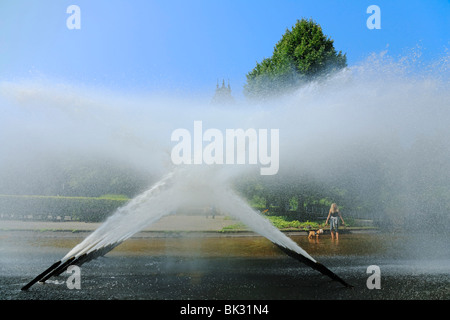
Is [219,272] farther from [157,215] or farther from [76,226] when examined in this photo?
[76,226]

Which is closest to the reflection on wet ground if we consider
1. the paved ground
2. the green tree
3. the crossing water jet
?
the crossing water jet

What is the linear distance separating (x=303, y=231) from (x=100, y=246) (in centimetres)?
1404

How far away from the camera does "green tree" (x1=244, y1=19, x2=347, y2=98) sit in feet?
79.9

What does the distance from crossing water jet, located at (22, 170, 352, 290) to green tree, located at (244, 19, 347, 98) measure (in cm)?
1442

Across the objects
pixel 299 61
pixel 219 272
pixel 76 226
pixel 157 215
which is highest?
pixel 299 61

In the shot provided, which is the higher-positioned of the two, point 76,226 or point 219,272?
point 219,272

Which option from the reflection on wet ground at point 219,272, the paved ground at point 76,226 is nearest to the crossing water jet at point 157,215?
the reflection on wet ground at point 219,272

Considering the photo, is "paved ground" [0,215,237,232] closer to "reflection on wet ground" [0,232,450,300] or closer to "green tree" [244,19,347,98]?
"reflection on wet ground" [0,232,450,300]

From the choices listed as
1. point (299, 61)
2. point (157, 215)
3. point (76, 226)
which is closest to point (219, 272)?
point (157, 215)

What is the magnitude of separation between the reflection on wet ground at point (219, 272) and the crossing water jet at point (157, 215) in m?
0.50

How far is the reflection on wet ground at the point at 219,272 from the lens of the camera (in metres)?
7.04

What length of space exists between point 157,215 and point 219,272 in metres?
2.87

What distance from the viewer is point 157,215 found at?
1070cm
